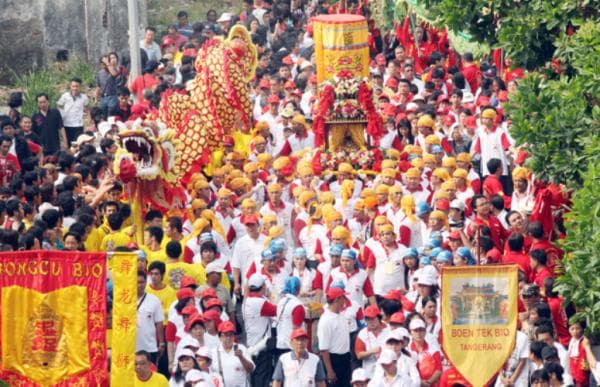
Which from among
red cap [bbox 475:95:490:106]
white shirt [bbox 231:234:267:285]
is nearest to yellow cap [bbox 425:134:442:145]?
red cap [bbox 475:95:490:106]

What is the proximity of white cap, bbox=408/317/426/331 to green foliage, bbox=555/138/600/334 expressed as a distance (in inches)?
50.7

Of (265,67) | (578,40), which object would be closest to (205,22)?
(265,67)

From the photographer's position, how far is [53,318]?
754 inches

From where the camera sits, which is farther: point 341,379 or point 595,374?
point 341,379

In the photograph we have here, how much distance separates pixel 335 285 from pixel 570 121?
9.30ft

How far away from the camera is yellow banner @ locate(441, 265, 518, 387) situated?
65.3 ft

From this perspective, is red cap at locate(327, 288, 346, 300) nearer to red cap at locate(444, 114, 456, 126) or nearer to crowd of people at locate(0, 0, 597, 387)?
crowd of people at locate(0, 0, 597, 387)

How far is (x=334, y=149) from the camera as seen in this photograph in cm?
2809

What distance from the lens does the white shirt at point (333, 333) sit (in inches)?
842

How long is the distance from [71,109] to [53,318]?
11.6 metres

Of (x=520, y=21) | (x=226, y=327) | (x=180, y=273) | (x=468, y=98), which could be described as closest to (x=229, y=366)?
(x=226, y=327)

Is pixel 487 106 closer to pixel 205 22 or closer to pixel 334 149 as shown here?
pixel 334 149

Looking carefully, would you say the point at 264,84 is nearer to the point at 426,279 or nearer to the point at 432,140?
the point at 432,140

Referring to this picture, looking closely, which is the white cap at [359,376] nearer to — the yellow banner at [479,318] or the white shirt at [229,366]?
the yellow banner at [479,318]
